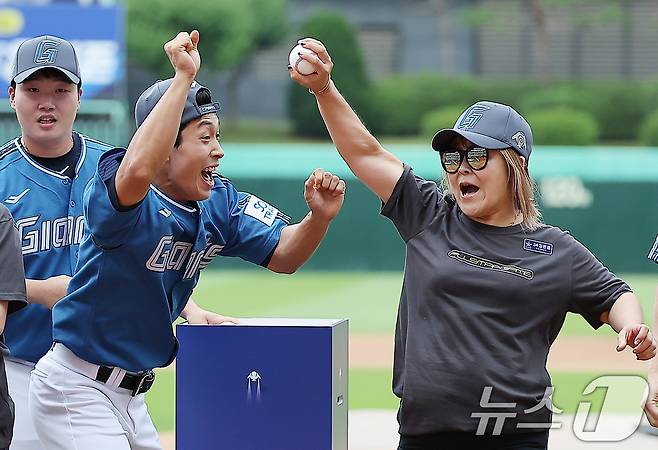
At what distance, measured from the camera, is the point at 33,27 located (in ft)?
68.5

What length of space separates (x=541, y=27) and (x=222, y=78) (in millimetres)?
Answer: 10363

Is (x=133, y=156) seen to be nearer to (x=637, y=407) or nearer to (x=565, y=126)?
(x=637, y=407)

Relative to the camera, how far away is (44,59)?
4.67 meters

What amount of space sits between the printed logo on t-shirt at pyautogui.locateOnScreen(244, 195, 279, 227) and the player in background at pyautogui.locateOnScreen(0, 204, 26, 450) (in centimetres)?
130

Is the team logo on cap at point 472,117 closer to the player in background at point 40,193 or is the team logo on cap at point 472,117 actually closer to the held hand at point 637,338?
the held hand at point 637,338

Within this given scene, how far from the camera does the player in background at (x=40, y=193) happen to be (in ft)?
15.3

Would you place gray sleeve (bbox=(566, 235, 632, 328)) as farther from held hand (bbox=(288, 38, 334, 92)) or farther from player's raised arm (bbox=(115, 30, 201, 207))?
player's raised arm (bbox=(115, 30, 201, 207))

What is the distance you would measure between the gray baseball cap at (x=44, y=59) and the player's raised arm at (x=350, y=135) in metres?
1.00

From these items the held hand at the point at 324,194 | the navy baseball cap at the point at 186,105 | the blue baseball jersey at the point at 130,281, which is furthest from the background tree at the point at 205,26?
the blue baseball jersey at the point at 130,281

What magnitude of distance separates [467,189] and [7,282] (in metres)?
1.57

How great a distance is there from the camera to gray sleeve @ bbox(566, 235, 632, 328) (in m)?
4.14

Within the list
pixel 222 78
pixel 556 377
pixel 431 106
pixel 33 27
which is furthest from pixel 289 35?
pixel 556 377

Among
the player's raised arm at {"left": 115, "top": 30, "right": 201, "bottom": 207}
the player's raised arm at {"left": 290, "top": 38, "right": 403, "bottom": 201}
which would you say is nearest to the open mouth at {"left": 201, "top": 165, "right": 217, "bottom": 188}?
the player's raised arm at {"left": 115, "top": 30, "right": 201, "bottom": 207}

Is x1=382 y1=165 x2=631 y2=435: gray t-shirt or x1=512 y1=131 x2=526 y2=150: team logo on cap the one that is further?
x1=512 y1=131 x2=526 y2=150: team logo on cap
